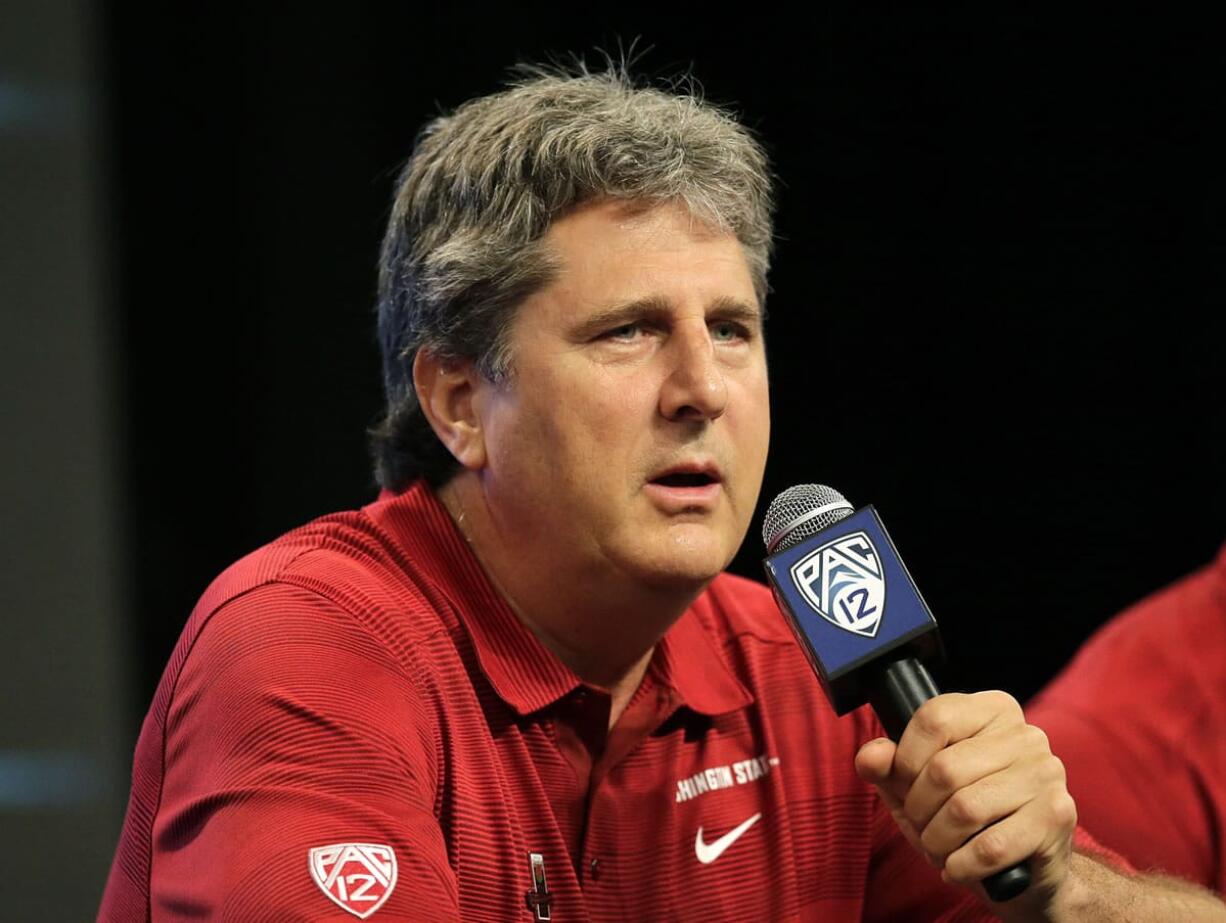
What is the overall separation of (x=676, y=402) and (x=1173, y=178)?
2324 millimetres

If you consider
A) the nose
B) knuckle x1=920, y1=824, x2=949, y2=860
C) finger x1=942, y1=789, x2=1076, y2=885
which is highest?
the nose

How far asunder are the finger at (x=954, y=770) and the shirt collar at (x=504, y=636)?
575mm

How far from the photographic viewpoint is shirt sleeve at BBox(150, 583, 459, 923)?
1451mm

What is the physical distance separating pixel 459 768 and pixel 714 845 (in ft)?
1.23

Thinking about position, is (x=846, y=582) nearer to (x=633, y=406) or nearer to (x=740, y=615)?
(x=633, y=406)

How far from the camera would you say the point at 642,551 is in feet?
5.98

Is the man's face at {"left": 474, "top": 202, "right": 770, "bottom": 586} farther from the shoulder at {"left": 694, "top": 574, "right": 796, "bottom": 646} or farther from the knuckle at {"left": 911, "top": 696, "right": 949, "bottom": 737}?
the knuckle at {"left": 911, "top": 696, "right": 949, "bottom": 737}

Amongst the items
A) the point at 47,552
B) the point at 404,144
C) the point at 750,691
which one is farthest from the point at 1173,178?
the point at 47,552

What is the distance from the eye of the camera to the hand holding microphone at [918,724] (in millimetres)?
1370

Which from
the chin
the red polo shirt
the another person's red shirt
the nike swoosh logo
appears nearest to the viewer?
the red polo shirt

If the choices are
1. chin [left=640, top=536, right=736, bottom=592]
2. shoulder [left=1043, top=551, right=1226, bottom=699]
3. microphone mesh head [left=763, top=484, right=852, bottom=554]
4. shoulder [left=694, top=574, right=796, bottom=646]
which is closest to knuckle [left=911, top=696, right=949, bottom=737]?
microphone mesh head [left=763, top=484, right=852, bottom=554]

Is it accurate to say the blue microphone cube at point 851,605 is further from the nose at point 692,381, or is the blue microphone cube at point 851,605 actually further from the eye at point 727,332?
the eye at point 727,332

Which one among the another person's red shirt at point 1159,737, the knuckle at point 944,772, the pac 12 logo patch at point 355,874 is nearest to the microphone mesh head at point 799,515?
the knuckle at point 944,772

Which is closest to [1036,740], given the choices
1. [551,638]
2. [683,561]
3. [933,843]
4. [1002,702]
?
[1002,702]
